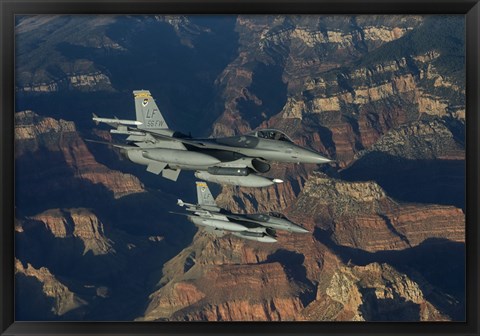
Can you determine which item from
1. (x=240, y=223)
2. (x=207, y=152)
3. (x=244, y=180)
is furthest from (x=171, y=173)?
(x=240, y=223)

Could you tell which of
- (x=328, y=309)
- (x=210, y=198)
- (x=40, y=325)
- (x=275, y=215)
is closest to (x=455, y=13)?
(x=40, y=325)

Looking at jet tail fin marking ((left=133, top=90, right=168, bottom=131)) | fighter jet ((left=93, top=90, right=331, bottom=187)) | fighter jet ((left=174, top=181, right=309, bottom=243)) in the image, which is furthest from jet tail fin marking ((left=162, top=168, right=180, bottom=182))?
fighter jet ((left=174, top=181, right=309, bottom=243))

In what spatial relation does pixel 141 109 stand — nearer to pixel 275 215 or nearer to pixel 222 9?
pixel 222 9

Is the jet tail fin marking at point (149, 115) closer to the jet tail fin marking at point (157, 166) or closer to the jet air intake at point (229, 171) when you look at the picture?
the jet air intake at point (229, 171)

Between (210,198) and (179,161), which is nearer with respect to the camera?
(179,161)

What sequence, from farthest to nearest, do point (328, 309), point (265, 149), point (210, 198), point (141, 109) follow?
point (328, 309) < point (210, 198) < point (141, 109) < point (265, 149)

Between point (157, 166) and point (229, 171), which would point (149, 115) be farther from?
point (157, 166)

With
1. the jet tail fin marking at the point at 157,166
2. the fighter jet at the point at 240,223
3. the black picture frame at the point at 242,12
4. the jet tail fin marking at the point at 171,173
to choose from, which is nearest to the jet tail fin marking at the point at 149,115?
the jet tail fin marking at the point at 171,173
